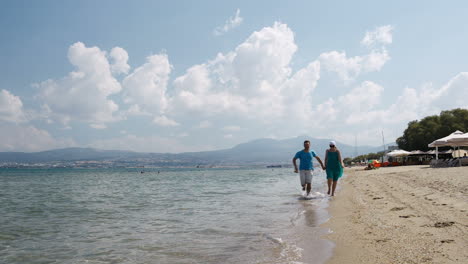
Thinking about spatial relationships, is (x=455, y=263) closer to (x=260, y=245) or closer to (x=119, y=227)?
(x=260, y=245)

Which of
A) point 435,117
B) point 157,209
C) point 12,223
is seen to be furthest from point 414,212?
point 435,117

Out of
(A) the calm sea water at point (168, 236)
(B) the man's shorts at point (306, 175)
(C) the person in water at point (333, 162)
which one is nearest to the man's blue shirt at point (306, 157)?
(B) the man's shorts at point (306, 175)

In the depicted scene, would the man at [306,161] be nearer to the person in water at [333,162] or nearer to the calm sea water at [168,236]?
the person in water at [333,162]

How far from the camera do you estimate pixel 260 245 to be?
5.36 metres

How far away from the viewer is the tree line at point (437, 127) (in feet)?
188

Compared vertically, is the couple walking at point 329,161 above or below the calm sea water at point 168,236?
above

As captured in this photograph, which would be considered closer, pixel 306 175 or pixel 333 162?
pixel 333 162

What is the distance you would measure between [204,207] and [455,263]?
7925 millimetres

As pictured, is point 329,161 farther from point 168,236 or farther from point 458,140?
point 458,140

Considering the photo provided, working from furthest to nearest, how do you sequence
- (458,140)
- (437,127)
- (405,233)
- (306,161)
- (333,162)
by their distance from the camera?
1. (437,127)
2. (458,140)
3. (306,161)
4. (333,162)
5. (405,233)

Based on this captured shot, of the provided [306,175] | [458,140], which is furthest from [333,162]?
[458,140]

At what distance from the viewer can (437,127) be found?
2311 inches

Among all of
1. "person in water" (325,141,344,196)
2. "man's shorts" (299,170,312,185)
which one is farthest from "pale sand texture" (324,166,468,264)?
"man's shorts" (299,170,312,185)

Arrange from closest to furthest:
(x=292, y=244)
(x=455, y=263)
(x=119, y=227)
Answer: (x=455, y=263), (x=292, y=244), (x=119, y=227)
